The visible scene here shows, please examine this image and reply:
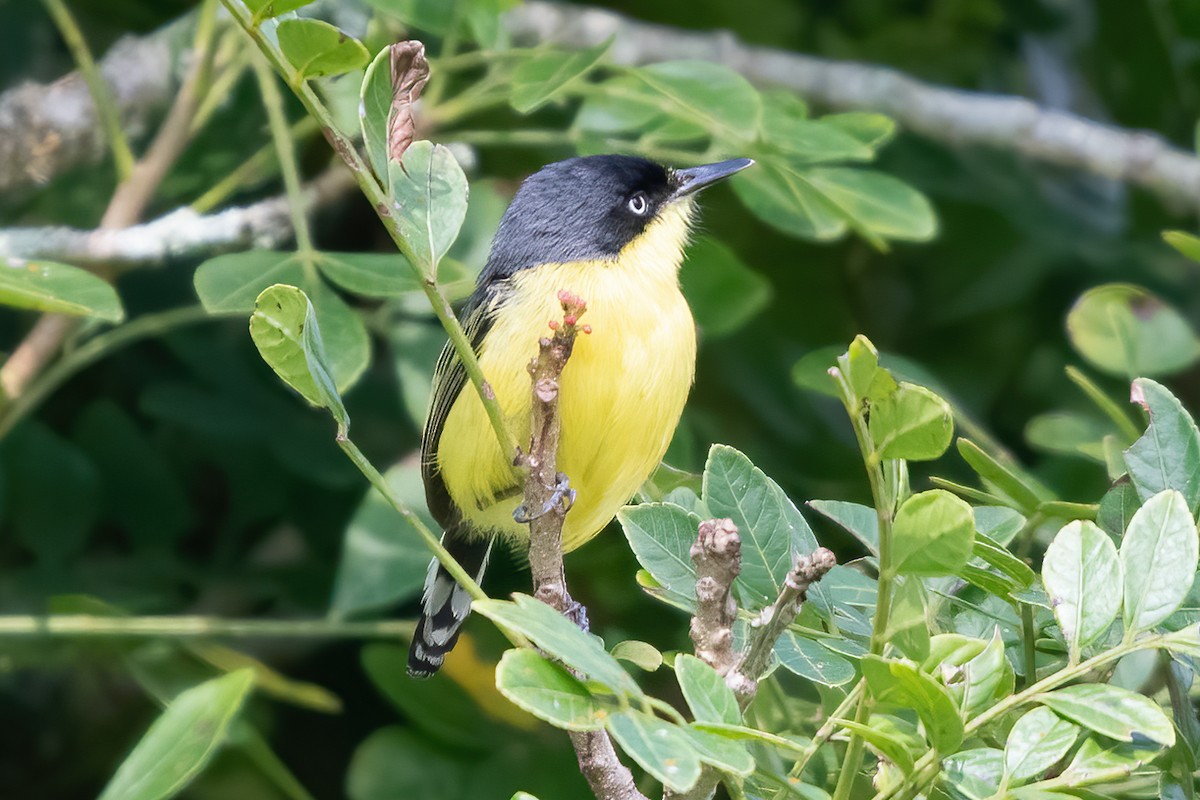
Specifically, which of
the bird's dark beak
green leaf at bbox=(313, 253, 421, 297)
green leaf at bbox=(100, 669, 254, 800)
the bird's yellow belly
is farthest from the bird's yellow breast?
green leaf at bbox=(100, 669, 254, 800)

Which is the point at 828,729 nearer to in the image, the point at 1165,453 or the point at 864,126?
the point at 1165,453

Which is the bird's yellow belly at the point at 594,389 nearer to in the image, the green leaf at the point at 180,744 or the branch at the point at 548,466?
the branch at the point at 548,466

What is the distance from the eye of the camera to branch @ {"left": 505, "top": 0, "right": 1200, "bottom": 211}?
3.78 metres

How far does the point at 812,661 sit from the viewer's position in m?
1.59

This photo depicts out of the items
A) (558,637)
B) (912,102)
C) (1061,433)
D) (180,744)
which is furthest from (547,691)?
(912,102)

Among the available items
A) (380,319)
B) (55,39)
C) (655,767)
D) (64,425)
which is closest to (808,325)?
(380,319)

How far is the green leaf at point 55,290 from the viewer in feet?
6.66

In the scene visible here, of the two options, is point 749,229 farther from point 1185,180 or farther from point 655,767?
Result: point 655,767

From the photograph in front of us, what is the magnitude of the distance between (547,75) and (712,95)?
35 centimetres

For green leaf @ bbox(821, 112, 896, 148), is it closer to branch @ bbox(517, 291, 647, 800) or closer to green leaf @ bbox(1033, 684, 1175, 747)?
branch @ bbox(517, 291, 647, 800)

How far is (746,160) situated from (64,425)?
7.67ft

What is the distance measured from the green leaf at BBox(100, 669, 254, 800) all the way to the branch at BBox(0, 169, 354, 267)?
1184 mm

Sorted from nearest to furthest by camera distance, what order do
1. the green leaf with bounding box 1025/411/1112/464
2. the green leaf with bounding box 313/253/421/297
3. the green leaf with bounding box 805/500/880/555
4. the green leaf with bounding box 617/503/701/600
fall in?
the green leaf with bounding box 617/503/701/600 < the green leaf with bounding box 805/500/880/555 < the green leaf with bounding box 313/253/421/297 < the green leaf with bounding box 1025/411/1112/464

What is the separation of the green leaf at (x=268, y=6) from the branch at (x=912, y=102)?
2.29 m
